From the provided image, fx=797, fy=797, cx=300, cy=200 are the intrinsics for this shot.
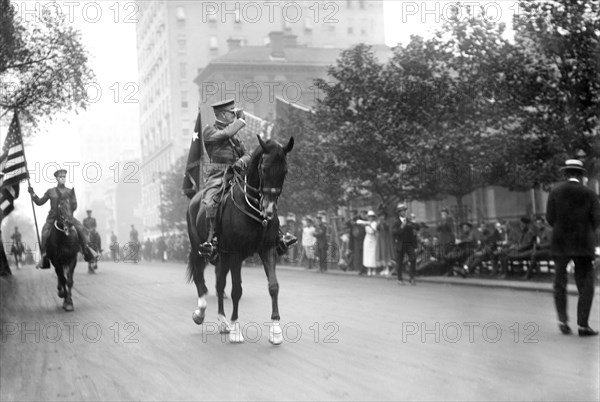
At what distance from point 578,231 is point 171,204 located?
6.61 m

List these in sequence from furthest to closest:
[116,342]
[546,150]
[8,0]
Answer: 1. [546,150]
2. [116,342]
3. [8,0]

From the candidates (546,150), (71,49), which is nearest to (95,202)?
(71,49)

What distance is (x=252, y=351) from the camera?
22.8ft

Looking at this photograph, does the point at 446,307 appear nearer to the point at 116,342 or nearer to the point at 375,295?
the point at 375,295

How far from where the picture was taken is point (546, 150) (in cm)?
1703

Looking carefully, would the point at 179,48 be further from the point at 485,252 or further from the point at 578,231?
the point at 485,252

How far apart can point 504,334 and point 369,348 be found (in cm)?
224

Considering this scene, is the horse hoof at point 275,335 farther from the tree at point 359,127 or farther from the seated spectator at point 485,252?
the seated spectator at point 485,252

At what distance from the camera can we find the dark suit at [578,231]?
31.2ft

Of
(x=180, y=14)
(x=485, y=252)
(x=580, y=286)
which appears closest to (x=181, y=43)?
(x=180, y=14)

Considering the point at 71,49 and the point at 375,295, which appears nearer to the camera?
the point at 71,49

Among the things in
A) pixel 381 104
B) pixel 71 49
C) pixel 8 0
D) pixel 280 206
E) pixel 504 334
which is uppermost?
pixel 381 104

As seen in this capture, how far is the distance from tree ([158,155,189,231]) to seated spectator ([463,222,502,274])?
50.0 ft

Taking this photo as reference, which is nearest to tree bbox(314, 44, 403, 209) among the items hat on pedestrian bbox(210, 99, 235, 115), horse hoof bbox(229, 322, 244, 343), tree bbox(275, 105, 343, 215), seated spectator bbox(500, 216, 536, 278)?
tree bbox(275, 105, 343, 215)
